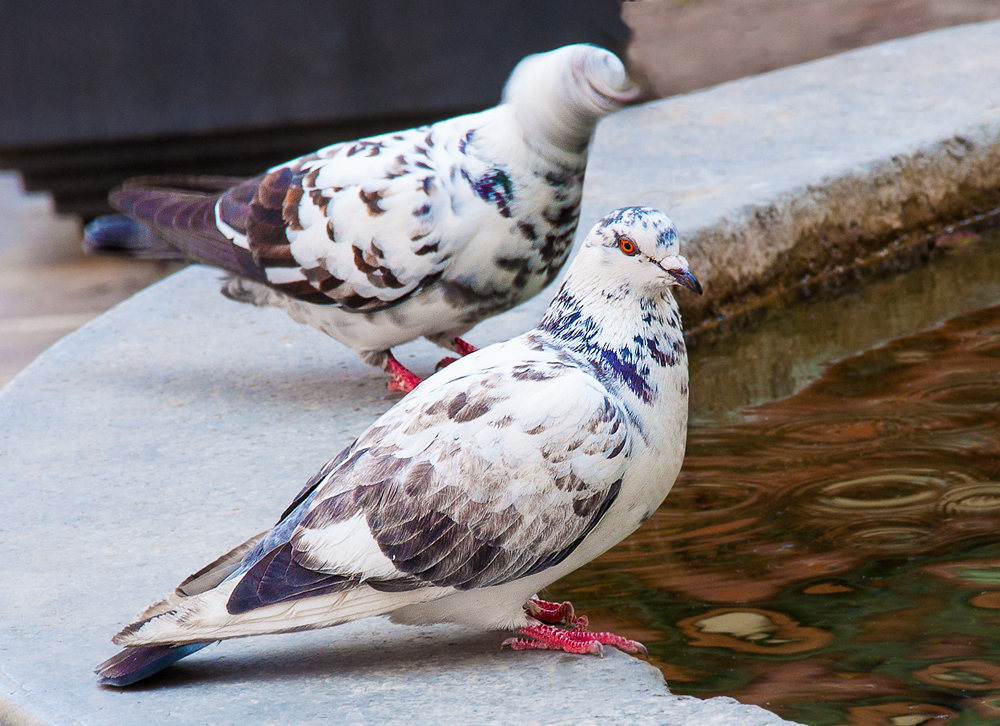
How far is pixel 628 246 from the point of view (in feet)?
7.16

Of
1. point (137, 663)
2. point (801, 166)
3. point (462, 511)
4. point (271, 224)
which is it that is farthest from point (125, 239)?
point (801, 166)

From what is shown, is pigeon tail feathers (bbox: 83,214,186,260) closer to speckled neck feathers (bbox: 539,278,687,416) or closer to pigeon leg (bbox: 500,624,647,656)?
speckled neck feathers (bbox: 539,278,687,416)

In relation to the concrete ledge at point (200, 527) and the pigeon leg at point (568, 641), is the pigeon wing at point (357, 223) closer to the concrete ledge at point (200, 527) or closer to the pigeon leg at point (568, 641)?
the concrete ledge at point (200, 527)

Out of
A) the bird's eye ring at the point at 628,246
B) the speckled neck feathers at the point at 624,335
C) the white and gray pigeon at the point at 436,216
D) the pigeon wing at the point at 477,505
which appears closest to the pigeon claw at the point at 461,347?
the white and gray pigeon at the point at 436,216

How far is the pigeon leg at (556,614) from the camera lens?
2227 millimetres

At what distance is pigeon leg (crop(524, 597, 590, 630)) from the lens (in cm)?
223

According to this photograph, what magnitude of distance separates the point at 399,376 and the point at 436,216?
449 millimetres

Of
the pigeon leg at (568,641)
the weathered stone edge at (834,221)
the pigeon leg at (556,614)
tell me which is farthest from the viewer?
the weathered stone edge at (834,221)

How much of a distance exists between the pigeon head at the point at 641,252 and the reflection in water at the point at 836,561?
570mm

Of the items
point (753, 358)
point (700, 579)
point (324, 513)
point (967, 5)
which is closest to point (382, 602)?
point (324, 513)

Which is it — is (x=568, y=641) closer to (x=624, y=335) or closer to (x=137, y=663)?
(x=624, y=335)


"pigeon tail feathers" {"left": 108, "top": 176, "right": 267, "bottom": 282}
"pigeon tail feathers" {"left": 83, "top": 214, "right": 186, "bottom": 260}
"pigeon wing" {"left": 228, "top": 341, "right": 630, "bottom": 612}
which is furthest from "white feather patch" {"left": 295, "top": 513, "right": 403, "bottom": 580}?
"pigeon tail feathers" {"left": 83, "top": 214, "right": 186, "bottom": 260}

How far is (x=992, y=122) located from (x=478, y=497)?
303cm

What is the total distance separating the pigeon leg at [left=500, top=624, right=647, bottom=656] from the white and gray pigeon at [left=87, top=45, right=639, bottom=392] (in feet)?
3.23
